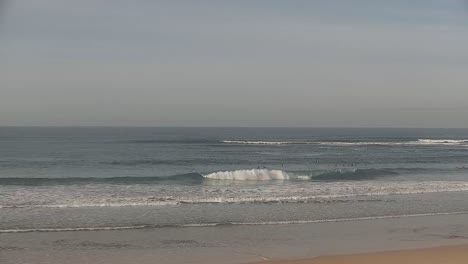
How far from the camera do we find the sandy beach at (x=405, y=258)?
906cm

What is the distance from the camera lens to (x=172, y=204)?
16.3 m

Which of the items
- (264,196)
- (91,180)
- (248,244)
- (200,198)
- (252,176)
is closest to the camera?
(248,244)

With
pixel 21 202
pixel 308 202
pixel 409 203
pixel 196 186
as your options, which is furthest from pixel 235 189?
pixel 21 202

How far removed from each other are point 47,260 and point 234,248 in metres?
3.50

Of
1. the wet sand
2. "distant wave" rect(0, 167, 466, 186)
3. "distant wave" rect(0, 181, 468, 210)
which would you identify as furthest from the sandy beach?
"distant wave" rect(0, 167, 466, 186)

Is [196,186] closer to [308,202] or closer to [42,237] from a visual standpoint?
[308,202]

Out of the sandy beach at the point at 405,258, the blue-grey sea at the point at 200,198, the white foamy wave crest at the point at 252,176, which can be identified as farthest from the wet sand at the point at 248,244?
the white foamy wave crest at the point at 252,176

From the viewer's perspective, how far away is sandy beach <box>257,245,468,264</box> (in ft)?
29.7

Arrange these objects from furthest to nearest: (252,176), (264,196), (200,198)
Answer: (252,176) < (264,196) < (200,198)

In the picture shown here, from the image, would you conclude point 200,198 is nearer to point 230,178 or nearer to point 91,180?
point 91,180

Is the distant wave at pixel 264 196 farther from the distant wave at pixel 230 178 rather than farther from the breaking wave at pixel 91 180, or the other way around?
the distant wave at pixel 230 178

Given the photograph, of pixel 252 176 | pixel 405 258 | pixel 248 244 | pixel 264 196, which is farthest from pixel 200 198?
pixel 252 176

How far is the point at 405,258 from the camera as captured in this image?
9.35 metres

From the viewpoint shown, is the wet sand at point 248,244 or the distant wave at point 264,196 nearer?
the wet sand at point 248,244
